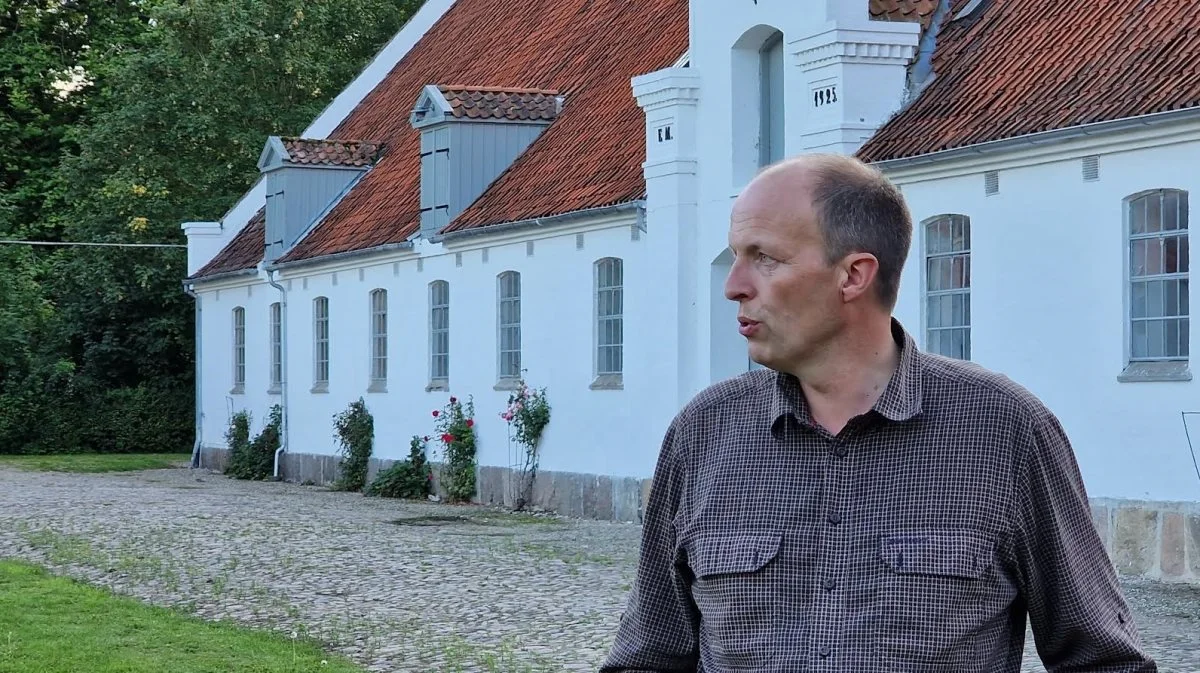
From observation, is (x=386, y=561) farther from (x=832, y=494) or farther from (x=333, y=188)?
(x=333, y=188)

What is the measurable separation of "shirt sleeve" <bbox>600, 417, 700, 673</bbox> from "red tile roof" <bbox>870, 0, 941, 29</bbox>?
48.2 feet

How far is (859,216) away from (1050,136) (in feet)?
38.5

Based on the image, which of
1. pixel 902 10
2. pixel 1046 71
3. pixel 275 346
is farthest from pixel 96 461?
pixel 1046 71

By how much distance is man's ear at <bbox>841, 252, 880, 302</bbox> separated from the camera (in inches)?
112

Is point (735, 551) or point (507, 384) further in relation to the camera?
point (507, 384)

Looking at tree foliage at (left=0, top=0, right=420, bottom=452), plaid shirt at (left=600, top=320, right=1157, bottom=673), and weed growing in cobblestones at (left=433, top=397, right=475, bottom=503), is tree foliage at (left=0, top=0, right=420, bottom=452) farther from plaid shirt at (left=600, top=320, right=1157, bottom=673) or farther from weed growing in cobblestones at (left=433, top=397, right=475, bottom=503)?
plaid shirt at (left=600, top=320, right=1157, bottom=673)

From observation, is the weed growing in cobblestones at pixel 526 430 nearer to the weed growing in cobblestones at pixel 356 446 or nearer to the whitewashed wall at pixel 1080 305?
the weed growing in cobblestones at pixel 356 446

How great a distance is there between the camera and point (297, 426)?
30625 millimetres

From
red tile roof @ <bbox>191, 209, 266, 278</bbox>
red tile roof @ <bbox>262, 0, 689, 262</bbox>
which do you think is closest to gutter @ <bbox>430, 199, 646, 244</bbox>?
red tile roof @ <bbox>262, 0, 689, 262</bbox>

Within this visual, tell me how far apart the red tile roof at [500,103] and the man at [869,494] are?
2166 centimetres

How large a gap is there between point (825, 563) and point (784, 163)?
2.04ft

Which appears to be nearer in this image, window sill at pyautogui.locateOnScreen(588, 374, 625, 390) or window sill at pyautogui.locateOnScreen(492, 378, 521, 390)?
window sill at pyautogui.locateOnScreen(588, 374, 625, 390)

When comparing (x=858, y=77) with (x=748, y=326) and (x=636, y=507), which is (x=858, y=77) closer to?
(x=636, y=507)

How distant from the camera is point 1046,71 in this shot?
1512cm
